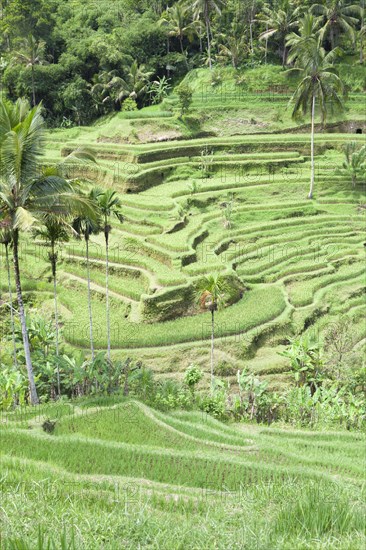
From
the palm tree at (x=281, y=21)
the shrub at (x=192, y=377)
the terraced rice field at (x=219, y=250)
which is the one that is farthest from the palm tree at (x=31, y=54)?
the shrub at (x=192, y=377)

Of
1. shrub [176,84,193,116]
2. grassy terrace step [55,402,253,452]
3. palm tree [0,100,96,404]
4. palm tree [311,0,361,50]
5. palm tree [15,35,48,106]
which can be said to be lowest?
grassy terrace step [55,402,253,452]

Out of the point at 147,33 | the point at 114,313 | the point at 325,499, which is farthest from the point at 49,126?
the point at 325,499

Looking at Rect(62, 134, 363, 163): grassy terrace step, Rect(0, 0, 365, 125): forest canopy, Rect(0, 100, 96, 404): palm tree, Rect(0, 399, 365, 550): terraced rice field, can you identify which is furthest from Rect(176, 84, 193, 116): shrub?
Rect(0, 399, 365, 550): terraced rice field

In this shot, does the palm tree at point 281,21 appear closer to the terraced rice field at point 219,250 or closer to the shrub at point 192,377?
the terraced rice field at point 219,250

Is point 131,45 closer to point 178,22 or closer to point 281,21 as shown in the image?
point 178,22

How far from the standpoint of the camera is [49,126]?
4769 cm

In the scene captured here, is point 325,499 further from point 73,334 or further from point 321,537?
point 73,334

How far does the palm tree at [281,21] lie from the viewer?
46.8 meters

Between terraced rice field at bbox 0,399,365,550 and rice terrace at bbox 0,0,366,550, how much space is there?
38 mm

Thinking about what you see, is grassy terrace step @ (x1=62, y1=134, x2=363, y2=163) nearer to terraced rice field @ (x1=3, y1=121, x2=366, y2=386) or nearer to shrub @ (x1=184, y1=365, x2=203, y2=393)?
terraced rice field @ (x1=3, y1=121, x2=366, y2=386)

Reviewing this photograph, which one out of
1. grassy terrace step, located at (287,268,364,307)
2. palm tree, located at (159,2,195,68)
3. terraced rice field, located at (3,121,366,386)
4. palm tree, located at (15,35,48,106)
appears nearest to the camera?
terraced rice field, located at (3,121,366,386)

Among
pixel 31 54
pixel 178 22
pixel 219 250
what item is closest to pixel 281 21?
pixel 178 22

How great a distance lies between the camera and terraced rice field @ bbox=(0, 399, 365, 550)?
4.49m

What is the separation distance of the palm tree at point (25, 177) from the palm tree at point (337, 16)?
127 feet
